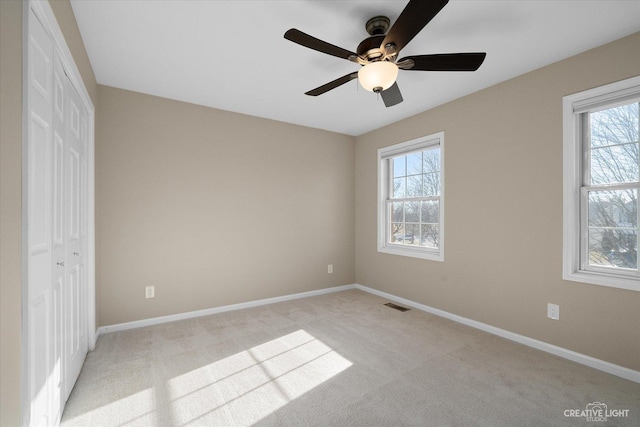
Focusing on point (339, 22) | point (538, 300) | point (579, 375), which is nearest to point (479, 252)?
point (538, 300)

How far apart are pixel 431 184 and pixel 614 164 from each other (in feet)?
5.74

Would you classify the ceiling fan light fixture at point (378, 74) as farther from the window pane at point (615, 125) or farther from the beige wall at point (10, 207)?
the window pane at point (615, 125)

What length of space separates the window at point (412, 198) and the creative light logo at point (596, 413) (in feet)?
6.18

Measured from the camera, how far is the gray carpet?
6.04 feet

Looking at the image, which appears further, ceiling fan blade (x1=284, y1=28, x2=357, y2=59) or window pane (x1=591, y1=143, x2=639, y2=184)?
window pane (x1=591, y1=143, x2=639, y2=184)

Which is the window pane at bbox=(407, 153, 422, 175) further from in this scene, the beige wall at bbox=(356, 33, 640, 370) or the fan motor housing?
the fan motor housing

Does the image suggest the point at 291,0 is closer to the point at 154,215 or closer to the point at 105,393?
the point at 154,215

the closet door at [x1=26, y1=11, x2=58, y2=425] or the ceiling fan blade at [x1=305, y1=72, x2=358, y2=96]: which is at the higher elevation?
the ceiling fan blade at [x1=305, y1=72, x2=358, y2=96]

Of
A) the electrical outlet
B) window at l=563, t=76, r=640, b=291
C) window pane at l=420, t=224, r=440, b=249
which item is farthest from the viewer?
window pane at l=420, t=224, r=440, b=249

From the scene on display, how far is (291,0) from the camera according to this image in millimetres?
1924

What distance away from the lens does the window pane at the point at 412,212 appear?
4113mm

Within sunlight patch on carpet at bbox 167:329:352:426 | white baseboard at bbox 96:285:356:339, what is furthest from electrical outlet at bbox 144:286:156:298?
sunlight patch on carpet at bbox 167:329:352:426

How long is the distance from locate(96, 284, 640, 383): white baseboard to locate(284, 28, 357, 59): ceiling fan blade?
2.96 m

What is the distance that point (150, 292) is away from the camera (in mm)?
3338
